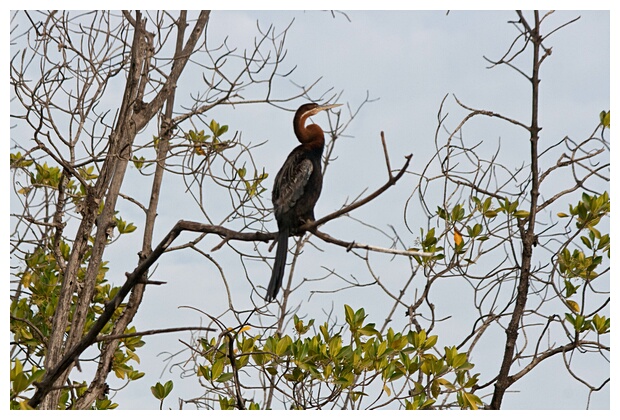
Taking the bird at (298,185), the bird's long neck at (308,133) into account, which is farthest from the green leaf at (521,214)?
the bird's long neck at (308,133)

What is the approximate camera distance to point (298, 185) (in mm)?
3926

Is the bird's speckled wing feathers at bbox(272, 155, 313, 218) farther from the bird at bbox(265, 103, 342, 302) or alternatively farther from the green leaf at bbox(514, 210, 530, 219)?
the green leaf at bbox(514, 210, 530, 219)

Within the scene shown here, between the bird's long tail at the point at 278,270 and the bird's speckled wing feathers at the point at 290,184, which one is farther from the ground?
the bird's speckled wing feathers at the point at 290,184

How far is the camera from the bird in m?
3.63

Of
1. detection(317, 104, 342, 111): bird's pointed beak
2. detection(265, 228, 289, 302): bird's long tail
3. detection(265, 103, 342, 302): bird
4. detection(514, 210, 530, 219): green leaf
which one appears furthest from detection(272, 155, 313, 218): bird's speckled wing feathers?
detection(514, 210, 530, 219): green leaf

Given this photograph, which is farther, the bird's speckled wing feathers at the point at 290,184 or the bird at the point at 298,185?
the bird's speckled wing feathers at the point at 290,184

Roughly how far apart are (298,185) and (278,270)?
57 centimetres

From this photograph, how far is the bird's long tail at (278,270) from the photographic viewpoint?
3506 mm

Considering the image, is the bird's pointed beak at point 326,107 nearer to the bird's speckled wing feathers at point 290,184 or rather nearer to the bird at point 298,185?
the bird at point 298,185

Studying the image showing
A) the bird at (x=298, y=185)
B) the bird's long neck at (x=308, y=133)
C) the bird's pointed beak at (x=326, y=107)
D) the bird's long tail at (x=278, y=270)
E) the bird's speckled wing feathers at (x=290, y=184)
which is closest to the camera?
the bird's long tail at (x=278, y=270)

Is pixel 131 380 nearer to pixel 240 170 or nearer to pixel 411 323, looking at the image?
pixel 240 170

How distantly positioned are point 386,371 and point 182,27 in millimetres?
2306

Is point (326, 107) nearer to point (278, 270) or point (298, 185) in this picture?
point (298, 185)

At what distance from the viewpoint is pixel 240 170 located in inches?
158
